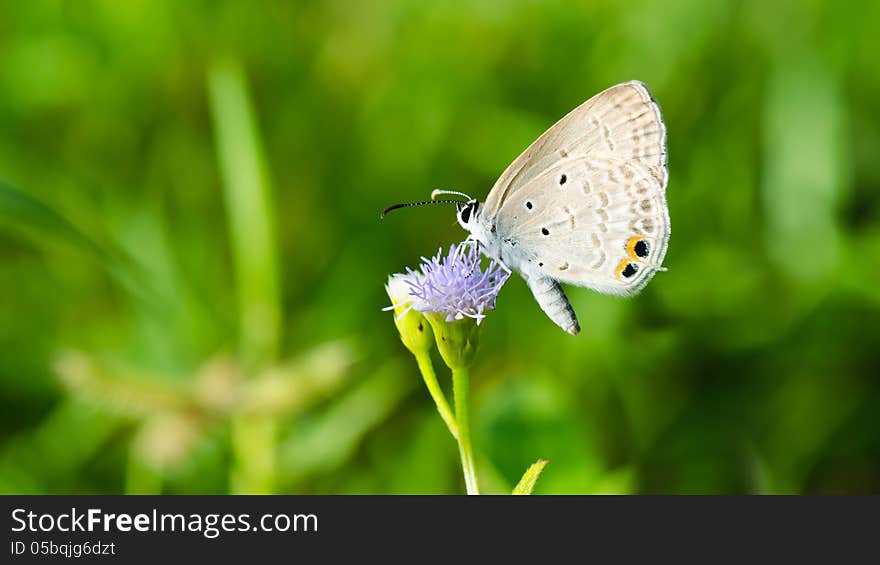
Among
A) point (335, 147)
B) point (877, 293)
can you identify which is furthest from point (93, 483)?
point (877, 293)

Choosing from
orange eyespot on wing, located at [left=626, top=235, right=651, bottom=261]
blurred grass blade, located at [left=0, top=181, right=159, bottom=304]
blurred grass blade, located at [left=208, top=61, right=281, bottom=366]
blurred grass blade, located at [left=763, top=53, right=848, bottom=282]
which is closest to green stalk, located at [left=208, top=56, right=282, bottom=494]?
blurred grass blade, located at [left=208, top=61, right=281, bottom=366]

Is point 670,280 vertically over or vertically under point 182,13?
under

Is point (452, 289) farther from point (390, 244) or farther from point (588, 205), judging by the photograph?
point (390, 244)

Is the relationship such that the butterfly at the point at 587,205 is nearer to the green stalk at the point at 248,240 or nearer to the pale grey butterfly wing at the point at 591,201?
the pale grey butterfly wing at the point at 591,201

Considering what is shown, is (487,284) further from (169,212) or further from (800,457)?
(169,212)

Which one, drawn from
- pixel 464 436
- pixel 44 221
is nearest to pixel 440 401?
pixel 464 436

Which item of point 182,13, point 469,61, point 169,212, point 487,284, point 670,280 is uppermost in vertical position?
point 182,13
